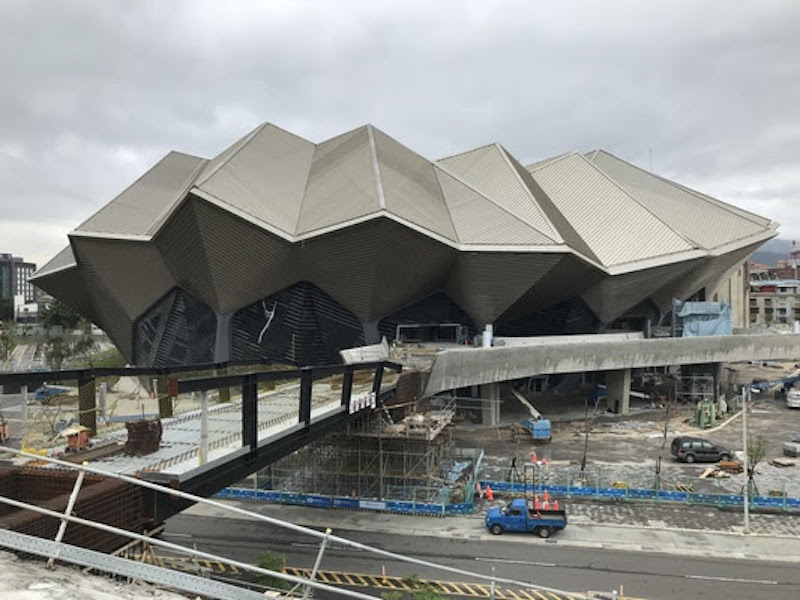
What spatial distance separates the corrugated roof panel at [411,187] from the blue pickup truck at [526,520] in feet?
55.4

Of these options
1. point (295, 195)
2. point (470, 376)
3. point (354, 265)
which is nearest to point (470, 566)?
point (470, 376)

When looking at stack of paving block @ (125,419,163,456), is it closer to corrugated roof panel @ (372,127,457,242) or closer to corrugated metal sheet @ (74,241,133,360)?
corrugated roof panel @ (372,127,457,242)

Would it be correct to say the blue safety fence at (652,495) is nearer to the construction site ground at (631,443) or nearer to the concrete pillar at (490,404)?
the construction site ground at (631,443)

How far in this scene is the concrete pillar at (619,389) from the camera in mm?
38156

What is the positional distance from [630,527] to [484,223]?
2030 centimetres

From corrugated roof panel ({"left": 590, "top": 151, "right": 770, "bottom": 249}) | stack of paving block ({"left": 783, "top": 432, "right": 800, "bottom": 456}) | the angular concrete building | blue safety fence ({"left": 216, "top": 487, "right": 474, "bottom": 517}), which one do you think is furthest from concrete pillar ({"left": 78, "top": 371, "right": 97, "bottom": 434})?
corrugated roof panel ({"left": 590, "top": 151, "right": 770, "bottom": 249})

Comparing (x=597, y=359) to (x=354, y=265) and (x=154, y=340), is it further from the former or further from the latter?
(x=154, y=340)

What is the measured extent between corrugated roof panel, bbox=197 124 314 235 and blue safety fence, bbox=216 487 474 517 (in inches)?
579

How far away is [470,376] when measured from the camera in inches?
1228

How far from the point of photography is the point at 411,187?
36.2 m

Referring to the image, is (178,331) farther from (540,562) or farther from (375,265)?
(540,562)

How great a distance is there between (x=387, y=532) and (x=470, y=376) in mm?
13286

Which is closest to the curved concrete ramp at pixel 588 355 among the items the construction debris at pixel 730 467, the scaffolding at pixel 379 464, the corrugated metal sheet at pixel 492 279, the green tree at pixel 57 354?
the corrugated metal sheet at pixel 492 279

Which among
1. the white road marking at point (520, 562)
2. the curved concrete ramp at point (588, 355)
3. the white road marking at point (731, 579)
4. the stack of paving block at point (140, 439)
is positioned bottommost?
the white road marking at point (520, 562)
